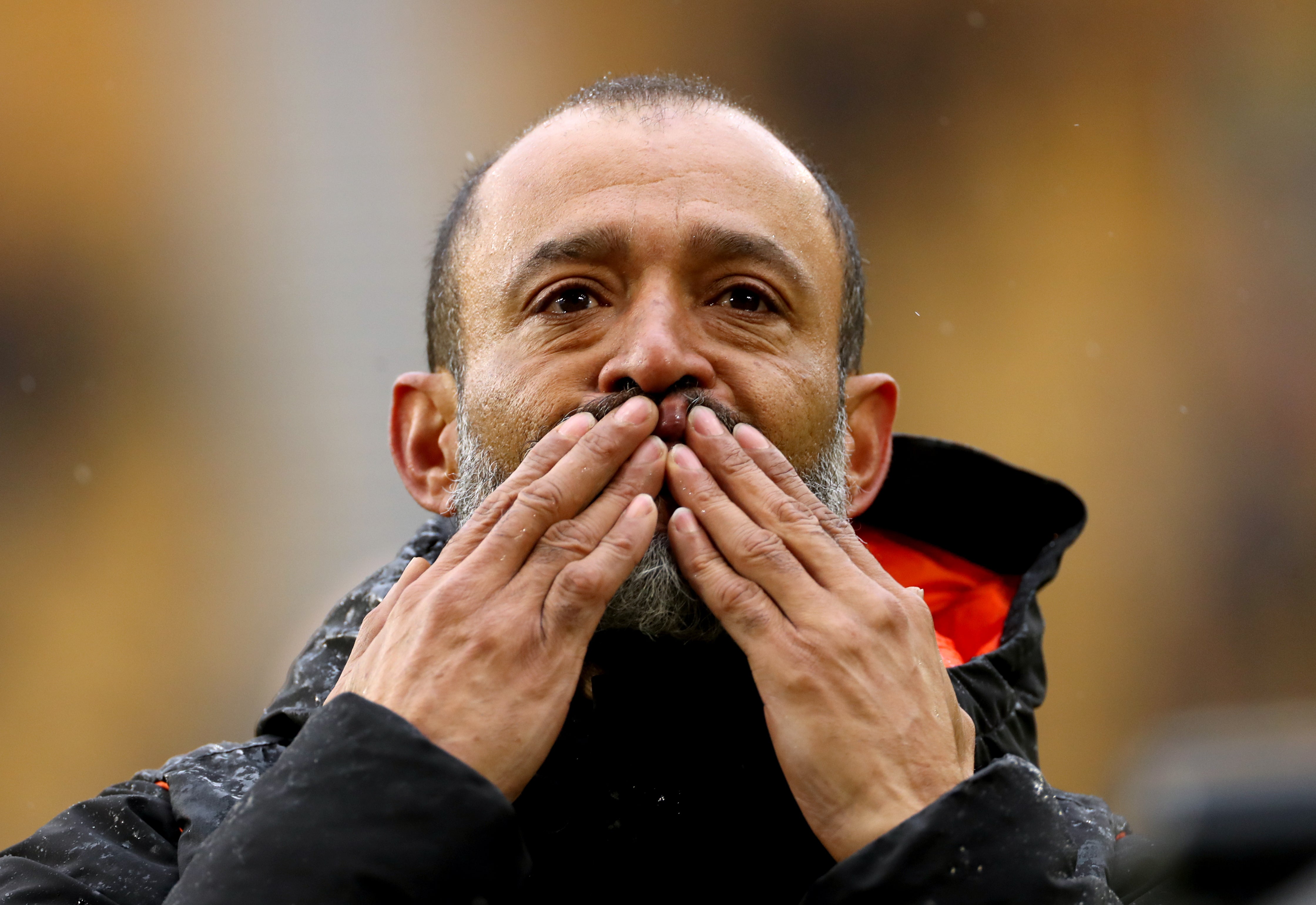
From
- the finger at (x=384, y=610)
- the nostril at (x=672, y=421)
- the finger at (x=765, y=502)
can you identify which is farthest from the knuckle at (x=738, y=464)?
the finger at (x=384, y=610)

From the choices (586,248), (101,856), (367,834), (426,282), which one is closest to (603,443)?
(586,248)

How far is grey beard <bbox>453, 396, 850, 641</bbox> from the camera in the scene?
245cm

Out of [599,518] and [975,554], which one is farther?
[975,554]

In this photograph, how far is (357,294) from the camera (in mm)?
9688

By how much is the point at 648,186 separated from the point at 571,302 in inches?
12.3

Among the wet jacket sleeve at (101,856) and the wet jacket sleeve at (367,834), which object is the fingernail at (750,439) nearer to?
the wet jacket sleeve at (367,834)

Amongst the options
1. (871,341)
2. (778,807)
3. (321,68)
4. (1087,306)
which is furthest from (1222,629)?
(321,68)

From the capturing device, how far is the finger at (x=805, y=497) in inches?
94.4

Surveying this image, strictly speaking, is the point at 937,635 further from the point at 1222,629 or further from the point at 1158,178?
the point at 1158,178

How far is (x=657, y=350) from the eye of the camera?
2518mm

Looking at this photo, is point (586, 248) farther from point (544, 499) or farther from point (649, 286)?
point (544, 499)

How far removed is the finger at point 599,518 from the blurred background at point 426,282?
649cm

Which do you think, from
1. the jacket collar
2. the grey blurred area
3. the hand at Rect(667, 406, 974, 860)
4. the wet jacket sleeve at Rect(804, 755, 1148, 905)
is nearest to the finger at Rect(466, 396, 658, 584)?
the hand at Rect(667, 406, 974, 860)

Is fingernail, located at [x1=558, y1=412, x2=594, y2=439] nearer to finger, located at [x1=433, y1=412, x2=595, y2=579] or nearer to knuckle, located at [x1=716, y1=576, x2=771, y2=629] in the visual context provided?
finger, located at [x1=433, y1=412, x2=595, y2=579]
